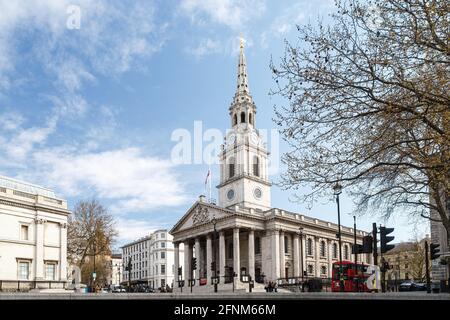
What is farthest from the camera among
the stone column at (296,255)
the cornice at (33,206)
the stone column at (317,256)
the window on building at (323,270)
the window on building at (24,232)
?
the window on building at (323,270)

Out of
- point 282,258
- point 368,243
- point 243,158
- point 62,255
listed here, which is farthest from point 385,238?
point 243,158

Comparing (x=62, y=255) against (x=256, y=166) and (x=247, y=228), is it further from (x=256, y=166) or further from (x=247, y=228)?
(x=256, y=166)

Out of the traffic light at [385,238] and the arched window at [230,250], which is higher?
the traffic light at [385,238]

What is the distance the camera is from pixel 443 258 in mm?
38438

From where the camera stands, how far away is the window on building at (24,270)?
48812mm

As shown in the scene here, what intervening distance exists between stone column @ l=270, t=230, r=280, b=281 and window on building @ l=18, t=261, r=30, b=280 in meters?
31.9

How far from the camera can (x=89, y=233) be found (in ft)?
192

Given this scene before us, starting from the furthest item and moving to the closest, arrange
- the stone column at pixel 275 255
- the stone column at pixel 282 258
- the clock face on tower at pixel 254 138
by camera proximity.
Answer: the clock face on tower at pixel 254 138
the stone column at pixel 282 258
the stone column at pixel 275 255

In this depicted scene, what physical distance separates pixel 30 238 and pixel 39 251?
1608 millimetres

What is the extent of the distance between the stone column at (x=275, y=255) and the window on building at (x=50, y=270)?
2899 centimetres

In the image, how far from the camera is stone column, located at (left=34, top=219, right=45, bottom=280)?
164 ft

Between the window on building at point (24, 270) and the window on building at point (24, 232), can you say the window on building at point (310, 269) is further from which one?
the window on building at point (24, 232)

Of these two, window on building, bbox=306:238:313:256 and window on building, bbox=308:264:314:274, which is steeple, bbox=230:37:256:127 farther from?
window on building, bbox=308:264:314:274

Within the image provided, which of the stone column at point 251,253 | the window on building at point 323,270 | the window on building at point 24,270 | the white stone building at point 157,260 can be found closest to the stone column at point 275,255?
the stone column at point 251,253
